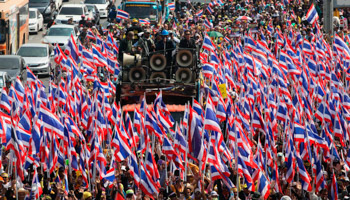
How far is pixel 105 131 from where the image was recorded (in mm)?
21875

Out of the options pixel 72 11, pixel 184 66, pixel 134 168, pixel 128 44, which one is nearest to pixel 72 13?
pixel 72 11

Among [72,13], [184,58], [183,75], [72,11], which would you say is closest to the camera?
A: [183,75]

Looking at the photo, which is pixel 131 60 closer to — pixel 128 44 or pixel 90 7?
pixel 128 44

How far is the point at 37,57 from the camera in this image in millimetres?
35625

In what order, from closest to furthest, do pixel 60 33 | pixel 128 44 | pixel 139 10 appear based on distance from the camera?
pixel 128 44 < pixel 60 33 < pixel 139 10

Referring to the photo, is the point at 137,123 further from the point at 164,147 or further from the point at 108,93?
the point at 108,93

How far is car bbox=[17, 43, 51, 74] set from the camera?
1384 inches

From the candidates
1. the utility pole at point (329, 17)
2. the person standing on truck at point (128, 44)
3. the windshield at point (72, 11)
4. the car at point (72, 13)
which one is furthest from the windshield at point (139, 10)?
the person standing on truck at point (128, 44)

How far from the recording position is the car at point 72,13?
150ft

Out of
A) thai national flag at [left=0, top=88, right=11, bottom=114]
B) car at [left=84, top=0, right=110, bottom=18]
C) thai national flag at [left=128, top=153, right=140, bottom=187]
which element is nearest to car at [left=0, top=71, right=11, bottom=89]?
thai national flag at [left=0, top=88, right=11, bottom=114]

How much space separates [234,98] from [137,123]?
581cm

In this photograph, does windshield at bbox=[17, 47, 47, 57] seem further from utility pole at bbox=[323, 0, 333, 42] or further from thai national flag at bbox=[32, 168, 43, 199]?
thai national flag at bbox=[32, 168, 43, 199]

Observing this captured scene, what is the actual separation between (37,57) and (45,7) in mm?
13984

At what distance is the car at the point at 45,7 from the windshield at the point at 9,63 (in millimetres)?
16861
